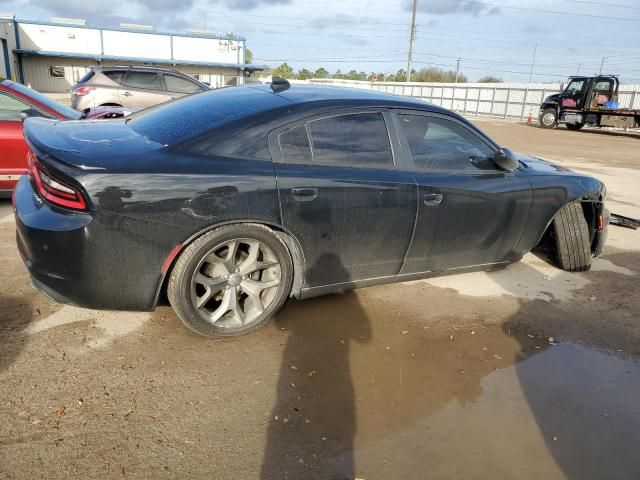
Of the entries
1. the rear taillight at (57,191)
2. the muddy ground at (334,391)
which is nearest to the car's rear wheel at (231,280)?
the muddy ground at (334,391)

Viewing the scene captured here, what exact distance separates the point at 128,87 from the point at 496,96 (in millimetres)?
33959

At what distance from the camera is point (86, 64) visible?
138 feet

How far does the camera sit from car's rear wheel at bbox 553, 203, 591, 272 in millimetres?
4543

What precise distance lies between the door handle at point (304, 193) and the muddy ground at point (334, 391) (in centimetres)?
92

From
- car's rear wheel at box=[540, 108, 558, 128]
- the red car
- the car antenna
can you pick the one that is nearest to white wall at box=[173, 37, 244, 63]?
car's rear wheel at box=[540, 108, 558, 128]

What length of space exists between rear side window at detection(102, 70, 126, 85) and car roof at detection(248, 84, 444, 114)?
9122mm

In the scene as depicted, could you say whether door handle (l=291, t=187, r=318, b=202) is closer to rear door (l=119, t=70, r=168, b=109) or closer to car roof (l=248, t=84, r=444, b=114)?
car roof (l=248, t=84, r=444, b=114)

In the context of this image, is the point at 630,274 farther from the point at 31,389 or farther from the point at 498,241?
the point at 31,389

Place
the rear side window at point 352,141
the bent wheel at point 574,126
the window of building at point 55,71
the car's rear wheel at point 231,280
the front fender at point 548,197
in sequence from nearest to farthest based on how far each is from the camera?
the car's rear wheel at point 231,280
the rear side window at point 352,141
the front fender at point 548,197
the bent wheel at point 574,126
the window of building at point 55,71

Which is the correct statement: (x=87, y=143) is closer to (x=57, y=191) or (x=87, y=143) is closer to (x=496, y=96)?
(x=57, y=191)

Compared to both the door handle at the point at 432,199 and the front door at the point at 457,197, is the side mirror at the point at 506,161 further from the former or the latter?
the door handle at the point at 432,199

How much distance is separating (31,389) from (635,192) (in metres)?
9.88

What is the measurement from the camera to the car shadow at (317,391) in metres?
2.25

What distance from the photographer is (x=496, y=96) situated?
39.0m
